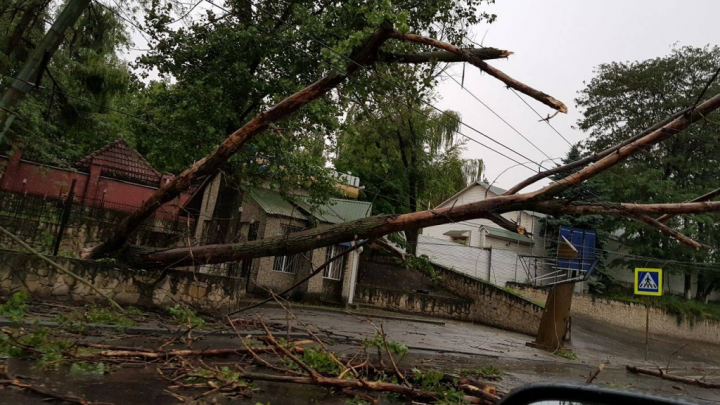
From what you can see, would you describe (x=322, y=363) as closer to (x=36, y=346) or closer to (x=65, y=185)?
(x=36, y=346)

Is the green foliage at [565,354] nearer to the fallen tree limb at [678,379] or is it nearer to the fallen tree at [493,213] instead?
the fallen tree limb at [678,379]

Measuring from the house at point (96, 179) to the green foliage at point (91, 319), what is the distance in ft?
26.5

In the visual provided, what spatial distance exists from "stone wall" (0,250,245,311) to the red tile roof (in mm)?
12387

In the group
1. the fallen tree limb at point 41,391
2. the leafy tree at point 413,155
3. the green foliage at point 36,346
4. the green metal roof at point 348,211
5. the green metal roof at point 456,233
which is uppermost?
the leafy tree at point 413,155

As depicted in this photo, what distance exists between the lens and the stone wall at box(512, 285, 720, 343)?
25719 mm

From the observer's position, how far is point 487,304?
22.8 m

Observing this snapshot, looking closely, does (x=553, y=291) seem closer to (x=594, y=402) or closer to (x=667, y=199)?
(x=594, y=402)

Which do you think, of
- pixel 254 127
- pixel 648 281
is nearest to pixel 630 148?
pixel 254 127

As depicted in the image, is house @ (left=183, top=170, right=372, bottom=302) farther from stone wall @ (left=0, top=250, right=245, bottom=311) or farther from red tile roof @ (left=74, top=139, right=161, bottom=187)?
stone wall @ (left=0, top=250, right=245, bottom=311)

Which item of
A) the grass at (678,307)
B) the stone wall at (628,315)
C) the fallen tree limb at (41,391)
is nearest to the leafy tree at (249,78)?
the fallen tree limb at (41,391)

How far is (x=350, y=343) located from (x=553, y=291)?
25.7ft

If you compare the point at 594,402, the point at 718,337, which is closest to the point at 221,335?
the point at 594,402

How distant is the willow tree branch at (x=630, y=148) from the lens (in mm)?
7021

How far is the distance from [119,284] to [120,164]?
15.1m
